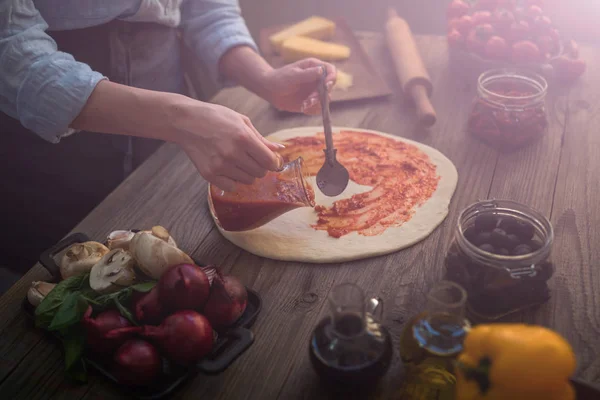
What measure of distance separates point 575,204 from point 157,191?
3.08ft

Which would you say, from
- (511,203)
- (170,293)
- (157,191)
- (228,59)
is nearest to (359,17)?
(228,59)

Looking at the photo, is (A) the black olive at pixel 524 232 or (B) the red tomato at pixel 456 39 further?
(B) the red tomato at pixel 456 39

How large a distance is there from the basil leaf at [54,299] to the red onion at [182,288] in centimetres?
16

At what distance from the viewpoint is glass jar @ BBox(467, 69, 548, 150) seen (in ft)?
4.13

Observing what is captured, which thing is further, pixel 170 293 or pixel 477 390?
pixel 170 293

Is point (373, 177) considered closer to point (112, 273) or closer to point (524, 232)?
point (524, 232)

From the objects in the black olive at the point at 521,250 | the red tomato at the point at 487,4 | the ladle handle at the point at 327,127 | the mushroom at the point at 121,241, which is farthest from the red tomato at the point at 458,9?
the mushroom at the point at 121,241

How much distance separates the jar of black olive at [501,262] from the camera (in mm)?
802

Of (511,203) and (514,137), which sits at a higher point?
(511,203)

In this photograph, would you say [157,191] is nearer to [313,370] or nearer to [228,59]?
[228,59]

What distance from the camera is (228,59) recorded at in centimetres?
149

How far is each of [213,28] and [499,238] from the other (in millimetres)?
1023

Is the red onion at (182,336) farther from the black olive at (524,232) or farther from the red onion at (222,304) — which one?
the black olive at (524,232)

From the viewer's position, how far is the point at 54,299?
848mm
